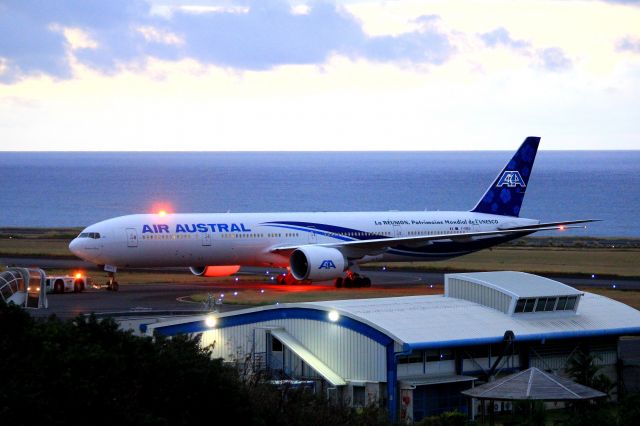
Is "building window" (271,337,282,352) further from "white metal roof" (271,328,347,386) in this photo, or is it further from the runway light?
the runway light

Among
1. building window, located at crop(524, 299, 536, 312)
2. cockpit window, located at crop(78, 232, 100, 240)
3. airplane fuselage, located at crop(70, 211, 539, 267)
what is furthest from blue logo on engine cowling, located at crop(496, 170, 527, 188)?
building window, located at crop(524, 299, 536, 312)

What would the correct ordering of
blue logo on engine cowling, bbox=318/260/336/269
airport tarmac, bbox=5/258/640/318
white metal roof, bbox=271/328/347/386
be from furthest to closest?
blue logo on engine cowling, bbox=318/260/336/269, airport tarmac, bbox=5/258/640/318, white metal roof, bbox=271/328/347/386

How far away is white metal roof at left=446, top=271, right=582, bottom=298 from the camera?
43.8 metres

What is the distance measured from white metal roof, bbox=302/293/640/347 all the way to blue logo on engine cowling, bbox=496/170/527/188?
33523 millimetres

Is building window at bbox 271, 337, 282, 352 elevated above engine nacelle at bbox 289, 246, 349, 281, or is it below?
below

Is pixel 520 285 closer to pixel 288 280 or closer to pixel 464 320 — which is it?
pixel 464 320

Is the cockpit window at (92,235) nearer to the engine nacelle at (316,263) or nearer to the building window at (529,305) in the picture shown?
the engine nacelle at (316,263)

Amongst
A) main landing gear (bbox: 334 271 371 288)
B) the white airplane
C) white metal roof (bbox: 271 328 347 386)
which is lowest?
white metal roof (bbox: 271 328 347 386)

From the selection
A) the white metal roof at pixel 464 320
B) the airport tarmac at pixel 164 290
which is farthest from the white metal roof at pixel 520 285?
the airport tarmac at pixel 164 290

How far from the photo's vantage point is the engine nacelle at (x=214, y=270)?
6969cm

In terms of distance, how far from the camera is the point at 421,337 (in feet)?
129

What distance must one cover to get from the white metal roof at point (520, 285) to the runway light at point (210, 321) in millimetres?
9411

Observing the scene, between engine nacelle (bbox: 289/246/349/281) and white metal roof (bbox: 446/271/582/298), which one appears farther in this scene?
engine nacelle (bbox: 289/246/349/281)

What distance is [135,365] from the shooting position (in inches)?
1073
